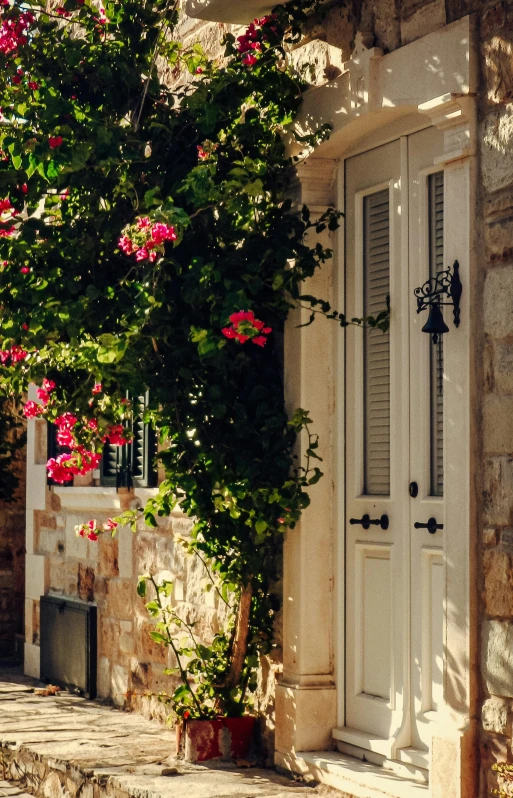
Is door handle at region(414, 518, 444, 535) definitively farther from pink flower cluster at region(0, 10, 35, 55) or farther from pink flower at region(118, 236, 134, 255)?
pink flower cluster at region(0, 10, 35, 55)

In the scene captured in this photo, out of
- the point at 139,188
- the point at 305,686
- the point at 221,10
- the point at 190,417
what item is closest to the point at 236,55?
the point at 221,10

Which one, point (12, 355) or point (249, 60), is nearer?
point (249, 60)

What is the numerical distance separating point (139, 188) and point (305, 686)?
94.3 inches

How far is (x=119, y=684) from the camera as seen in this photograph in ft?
25.2

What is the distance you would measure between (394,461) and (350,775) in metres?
1.32

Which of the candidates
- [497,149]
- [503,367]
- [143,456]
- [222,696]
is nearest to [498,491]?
[503,367]

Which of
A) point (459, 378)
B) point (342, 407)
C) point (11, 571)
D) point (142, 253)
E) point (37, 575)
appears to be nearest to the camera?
point (459, 378)

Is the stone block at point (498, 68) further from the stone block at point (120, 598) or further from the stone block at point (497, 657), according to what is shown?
the stone block at point (120, 598)

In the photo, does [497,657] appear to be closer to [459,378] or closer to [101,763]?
[459,378]

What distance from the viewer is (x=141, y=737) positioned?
6.58 m

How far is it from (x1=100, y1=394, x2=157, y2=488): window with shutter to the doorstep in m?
2.20

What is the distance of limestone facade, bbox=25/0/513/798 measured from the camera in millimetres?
4512

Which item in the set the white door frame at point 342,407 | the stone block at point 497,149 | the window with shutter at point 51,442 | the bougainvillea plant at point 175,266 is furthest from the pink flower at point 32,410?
the window with shutter at point 51,442

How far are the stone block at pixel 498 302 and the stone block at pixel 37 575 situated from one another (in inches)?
204
